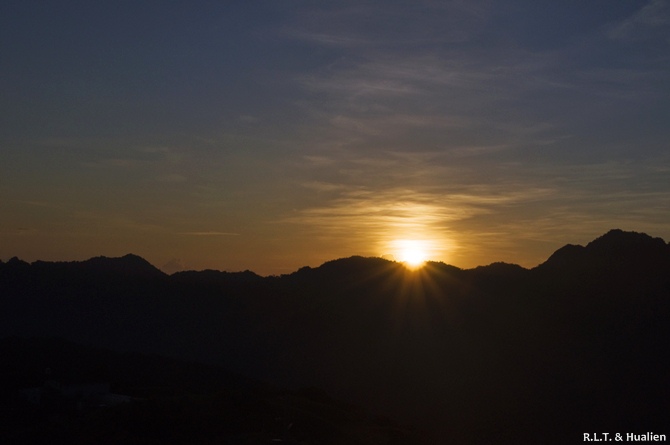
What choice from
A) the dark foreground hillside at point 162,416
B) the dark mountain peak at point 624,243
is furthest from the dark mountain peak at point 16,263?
the dark mountain peak at point 624,243

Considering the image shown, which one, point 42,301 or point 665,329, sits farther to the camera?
point 42,301

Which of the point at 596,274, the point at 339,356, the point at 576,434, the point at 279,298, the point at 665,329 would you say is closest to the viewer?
the point at 576,434

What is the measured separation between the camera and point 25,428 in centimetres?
3788

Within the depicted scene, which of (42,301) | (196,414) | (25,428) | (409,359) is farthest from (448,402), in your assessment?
(42,301)

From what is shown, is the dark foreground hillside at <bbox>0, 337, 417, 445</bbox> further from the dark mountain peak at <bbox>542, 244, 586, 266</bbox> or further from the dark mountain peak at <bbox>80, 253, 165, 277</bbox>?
the dark mountain peak at <bbox>80, 253, 165, 277</bbox>

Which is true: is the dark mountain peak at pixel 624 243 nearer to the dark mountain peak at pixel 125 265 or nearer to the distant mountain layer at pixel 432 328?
the distant mountain layer at pixel 432 328

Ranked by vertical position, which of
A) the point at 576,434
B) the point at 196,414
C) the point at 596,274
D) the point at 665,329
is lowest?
the point at 576,434

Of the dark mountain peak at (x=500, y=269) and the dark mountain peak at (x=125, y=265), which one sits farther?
the dark mountain peak at (x=125, y=265)

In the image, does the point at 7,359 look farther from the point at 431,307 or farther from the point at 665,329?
the point at 665,329

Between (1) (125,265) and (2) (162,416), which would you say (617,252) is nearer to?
(2) (162,416)

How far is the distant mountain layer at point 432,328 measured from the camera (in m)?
77.1

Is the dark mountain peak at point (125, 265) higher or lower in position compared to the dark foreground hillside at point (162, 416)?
higher

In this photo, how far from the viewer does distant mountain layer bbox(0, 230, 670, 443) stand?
253ft

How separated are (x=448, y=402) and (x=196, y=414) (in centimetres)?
4662
